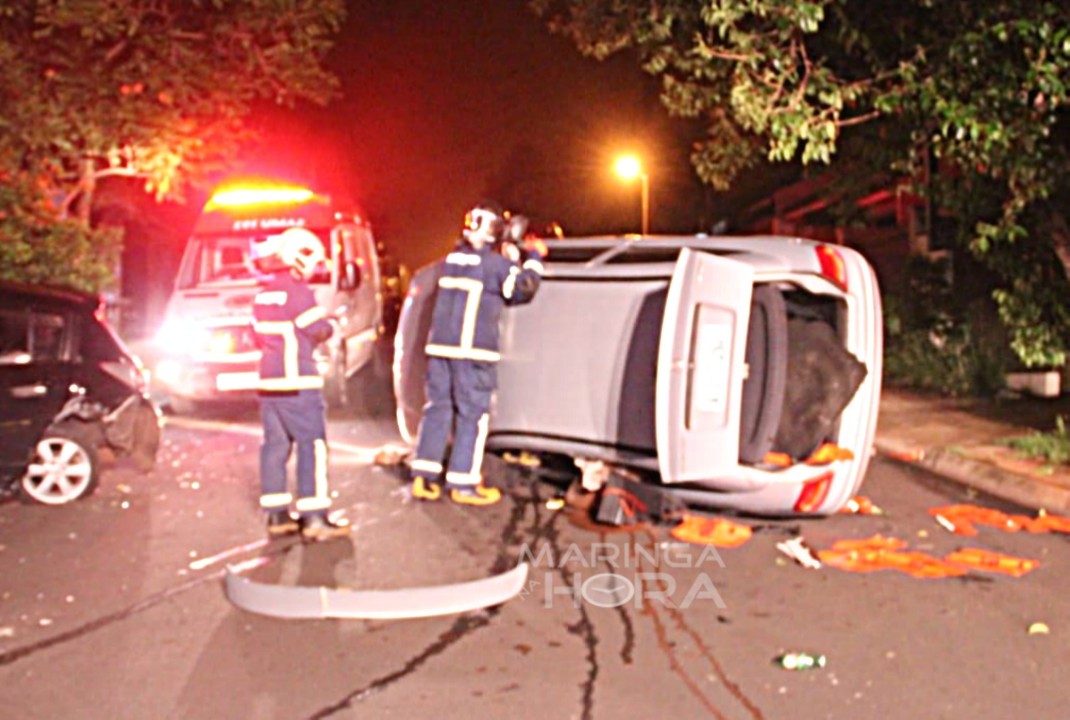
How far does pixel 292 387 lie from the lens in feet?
22.0

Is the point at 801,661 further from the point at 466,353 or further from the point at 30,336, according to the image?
the point at 30,336

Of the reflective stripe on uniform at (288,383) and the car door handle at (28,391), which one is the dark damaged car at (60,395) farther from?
the reflective stripe on uniform at (288,383)

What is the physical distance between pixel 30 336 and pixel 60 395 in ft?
1.43

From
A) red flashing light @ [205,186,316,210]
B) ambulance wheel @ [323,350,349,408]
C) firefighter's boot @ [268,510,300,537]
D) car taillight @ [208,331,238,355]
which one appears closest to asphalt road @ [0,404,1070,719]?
firefighter's boot @ [268,510,300,537]

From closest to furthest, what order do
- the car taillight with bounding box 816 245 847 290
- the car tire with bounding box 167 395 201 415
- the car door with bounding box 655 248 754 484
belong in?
the car door with bounding box 655 248 754 484 → the car taillight with bounding box 816 245 847 290 → the car tire with bounding box 167 395 201 415

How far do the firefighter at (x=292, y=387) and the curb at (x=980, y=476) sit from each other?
15.0 feet

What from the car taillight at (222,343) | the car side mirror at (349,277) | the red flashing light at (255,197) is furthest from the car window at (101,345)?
the red flashing light at (255,197)

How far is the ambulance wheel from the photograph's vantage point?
13188 mm

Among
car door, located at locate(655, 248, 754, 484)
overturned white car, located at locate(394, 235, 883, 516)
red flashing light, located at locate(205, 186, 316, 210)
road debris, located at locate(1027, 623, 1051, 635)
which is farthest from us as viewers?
red flashing light, located at locate(205, 186, 316, 210)

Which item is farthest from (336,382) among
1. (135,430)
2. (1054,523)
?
(1054,523)

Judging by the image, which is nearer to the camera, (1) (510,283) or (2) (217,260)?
(1) (510,283)

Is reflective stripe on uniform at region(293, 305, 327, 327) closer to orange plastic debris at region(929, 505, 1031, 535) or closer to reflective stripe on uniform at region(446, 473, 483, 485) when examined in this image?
reflective stripe on uniform at region(446, 473, 483, 485)

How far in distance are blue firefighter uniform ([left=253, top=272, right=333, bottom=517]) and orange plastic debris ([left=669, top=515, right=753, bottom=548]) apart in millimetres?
2006

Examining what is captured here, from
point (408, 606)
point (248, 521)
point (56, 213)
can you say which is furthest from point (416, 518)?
point (56, 213)
